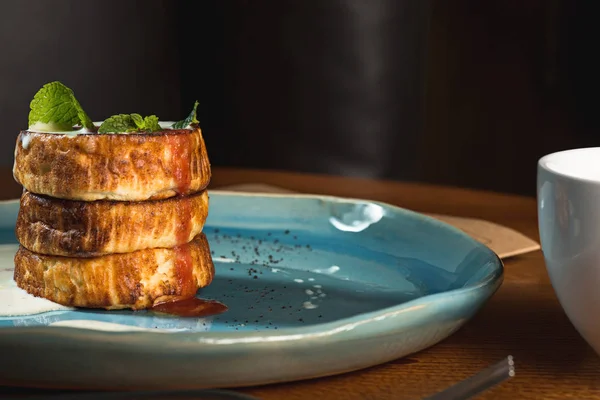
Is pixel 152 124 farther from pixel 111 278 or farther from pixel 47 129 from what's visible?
pixel 111 278

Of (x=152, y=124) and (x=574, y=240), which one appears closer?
(x=574, y=240)

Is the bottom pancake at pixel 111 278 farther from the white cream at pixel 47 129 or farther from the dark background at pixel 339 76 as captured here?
the dark background at pixel 339 76

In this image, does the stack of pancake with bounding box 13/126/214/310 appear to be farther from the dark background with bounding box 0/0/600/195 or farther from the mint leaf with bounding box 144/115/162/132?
the dark background with bounding box 0/0/600/195

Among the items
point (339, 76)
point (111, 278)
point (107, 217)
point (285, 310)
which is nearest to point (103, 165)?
point (107, 217)

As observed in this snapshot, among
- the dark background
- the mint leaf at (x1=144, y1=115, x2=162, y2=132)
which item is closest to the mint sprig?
the mint leaf at (x1=144, y1=115, x2=162, y2=132)

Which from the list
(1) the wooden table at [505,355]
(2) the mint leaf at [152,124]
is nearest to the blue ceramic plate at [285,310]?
(1) the wooden table at [505,355]
